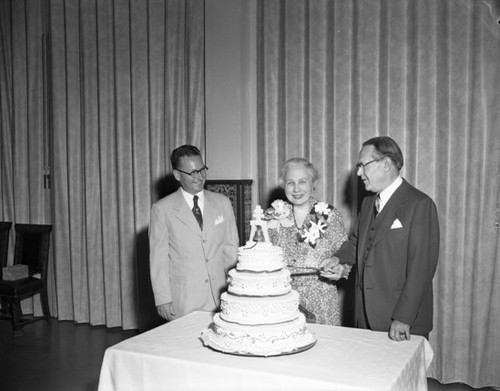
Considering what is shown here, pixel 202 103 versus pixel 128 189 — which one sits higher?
pixel 202 103

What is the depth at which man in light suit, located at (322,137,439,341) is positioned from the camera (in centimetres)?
287

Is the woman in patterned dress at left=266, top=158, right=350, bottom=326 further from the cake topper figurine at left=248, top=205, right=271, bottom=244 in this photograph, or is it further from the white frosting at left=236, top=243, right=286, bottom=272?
the white frosting at left=236, top=243, right=286, bottom=272

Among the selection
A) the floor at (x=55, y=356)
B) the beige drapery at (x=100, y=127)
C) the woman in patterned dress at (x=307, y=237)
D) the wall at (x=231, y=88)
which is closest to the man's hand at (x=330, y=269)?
the woman in patterned dress at (x=307, y=237)

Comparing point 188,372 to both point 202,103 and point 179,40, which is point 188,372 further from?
point 179,40

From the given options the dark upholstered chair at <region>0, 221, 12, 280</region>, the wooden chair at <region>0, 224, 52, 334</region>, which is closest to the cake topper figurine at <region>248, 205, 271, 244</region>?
the wooden chair at <region>0, 224, 52, 334</region>

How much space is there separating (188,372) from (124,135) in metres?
4.00

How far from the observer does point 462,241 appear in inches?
166

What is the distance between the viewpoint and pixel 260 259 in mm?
2584

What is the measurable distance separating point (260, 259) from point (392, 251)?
868 mm

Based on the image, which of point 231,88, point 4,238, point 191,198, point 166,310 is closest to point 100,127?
point 231,88

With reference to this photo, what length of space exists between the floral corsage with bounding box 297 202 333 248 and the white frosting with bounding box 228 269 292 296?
0.84 meters

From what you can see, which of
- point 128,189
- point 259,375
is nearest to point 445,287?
point 259,375

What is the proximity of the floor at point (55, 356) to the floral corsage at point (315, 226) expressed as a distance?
185 cm

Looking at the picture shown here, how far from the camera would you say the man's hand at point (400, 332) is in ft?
8.69
